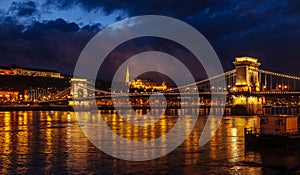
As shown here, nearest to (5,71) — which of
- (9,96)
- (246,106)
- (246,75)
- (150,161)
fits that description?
(9,96)

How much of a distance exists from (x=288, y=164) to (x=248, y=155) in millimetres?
3083

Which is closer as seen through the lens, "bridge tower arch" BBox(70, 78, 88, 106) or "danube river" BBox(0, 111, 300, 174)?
"danube river" BBox(0, 111, 300, 174)

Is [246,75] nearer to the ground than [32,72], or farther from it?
nearer to the ground

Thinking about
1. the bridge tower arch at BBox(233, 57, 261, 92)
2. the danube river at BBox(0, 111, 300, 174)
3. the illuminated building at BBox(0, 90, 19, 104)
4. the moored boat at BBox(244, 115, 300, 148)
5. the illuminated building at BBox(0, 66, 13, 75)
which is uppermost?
the illuminated building at BBox(0, 66, 13, 75)

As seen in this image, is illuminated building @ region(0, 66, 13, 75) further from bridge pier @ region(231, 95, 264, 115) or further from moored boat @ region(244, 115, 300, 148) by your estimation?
moored boat @ region(244, 115, 300, 148)

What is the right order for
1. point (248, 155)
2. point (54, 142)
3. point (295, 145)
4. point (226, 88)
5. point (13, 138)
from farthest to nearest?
point (226, 88)
point (13, 138)
point (54, 142)
point (295, 145)
point (248, 155)

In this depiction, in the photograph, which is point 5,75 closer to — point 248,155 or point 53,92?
point 53,92

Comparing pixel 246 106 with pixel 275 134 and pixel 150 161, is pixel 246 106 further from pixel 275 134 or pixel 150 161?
pixel 150 161

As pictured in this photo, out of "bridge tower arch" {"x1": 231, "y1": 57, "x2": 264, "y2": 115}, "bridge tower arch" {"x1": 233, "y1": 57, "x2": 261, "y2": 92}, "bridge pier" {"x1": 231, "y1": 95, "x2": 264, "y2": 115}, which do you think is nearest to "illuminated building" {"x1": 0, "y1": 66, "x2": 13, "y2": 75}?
"bridge tower arch" {"x1": 233, "y1": 57, "x2": 261, "y2": 92}

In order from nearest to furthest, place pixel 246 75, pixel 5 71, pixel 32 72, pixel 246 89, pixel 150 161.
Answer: pixel 150 161 → pixel 246 89 → pixel 246 75 → pixel 5 71 → pixel 32 72

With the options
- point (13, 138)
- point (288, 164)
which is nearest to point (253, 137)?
point (288, 164)

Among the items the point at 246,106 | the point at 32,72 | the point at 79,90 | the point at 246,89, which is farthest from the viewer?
the point at 32,72

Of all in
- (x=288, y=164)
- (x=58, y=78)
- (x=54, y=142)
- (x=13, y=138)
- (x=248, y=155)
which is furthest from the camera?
(x=58, y=78)

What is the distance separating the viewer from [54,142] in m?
29.8
